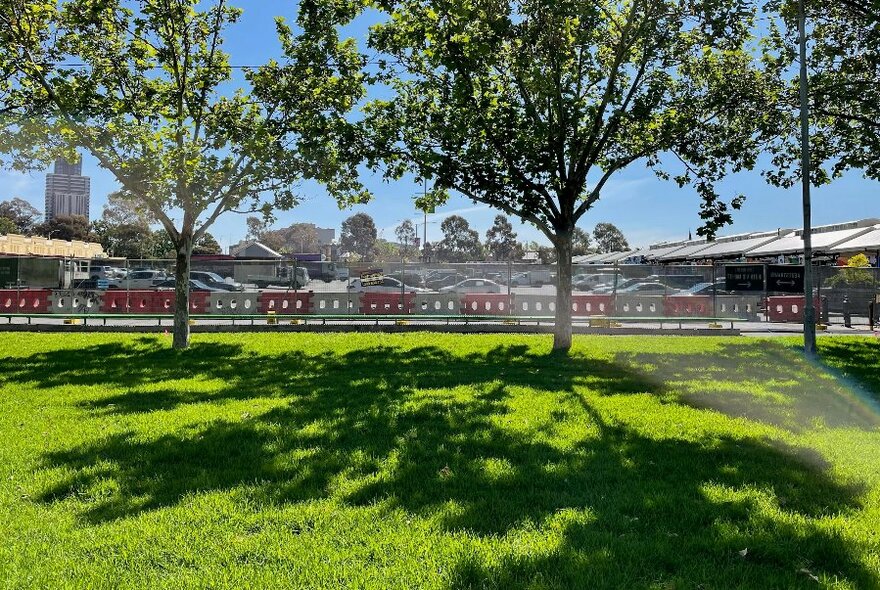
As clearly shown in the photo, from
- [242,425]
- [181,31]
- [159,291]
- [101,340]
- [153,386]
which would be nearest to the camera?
[242,425]

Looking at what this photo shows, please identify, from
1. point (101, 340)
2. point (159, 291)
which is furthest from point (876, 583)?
point (159, 291)

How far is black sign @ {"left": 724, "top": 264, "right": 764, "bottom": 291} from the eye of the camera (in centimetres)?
2217

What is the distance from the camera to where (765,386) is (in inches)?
327

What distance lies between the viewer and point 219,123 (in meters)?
12.4

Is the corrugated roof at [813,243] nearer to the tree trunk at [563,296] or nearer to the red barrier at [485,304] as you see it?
the red barrier at [485,304]

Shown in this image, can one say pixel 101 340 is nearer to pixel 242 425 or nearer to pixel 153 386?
pixel 153 386

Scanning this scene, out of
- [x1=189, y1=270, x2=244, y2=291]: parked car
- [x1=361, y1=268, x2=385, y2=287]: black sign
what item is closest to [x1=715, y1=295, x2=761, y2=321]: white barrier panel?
[x1=361, y1=268, x2=385, y2=287]: black sign

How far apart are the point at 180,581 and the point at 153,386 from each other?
600cm

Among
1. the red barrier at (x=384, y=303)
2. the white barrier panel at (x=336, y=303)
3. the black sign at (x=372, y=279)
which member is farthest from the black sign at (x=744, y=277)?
the white barrier panel at (x=336, y=303)

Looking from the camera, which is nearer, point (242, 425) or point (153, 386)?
point (242, 425)

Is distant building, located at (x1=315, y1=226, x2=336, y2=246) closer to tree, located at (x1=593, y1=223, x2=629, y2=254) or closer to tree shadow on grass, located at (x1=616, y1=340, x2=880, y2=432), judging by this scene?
tree, located at (x1=593, y1=223, x2=629, y2=254)

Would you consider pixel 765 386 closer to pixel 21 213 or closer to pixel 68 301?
pixel 68 301

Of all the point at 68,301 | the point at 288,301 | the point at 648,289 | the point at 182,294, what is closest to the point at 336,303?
the point at 288,301

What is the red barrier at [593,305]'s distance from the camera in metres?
20.1
